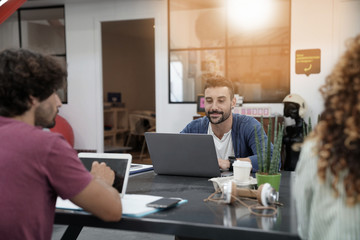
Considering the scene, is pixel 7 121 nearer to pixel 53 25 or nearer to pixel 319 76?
pixel 319 76

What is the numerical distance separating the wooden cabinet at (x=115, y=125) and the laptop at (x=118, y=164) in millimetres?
6895

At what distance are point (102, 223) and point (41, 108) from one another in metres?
0.47

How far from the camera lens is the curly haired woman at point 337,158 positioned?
999 mm

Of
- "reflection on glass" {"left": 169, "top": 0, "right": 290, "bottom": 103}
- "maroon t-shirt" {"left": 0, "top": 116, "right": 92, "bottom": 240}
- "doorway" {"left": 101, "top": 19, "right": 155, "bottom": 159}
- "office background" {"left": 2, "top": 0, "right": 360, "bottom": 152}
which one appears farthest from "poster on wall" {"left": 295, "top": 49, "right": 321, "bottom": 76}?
"maroon t-shirt" {"left": 0, "top": 116, "right": 92, "bottom": 240}

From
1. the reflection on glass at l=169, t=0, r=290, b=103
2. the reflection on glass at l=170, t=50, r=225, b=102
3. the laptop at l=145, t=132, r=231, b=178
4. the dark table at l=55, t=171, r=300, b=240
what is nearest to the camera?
the dark table at l=55, t=171, r=300, b=240

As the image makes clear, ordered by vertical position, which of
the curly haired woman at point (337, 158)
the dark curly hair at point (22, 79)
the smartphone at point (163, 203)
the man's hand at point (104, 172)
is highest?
the dark curly hair at point (22, 79)

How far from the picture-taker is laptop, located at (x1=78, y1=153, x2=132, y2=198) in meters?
1.72

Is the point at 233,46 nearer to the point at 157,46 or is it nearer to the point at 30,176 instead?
the point at 157,46

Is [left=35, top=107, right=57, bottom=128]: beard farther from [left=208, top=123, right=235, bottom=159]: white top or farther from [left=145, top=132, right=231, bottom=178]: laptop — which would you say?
[left=208, top=123, right=235, bottom=159]: white top

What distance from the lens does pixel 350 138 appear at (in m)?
0.98

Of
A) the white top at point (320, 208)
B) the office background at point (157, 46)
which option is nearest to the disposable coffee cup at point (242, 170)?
the white top at point (320, 208)

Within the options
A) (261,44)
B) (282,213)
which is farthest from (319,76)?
(282,213)

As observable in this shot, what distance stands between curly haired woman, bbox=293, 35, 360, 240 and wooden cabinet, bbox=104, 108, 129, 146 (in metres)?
7.72

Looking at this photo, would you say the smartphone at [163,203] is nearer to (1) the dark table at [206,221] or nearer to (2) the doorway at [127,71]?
(1) the dark table at [206,221]
